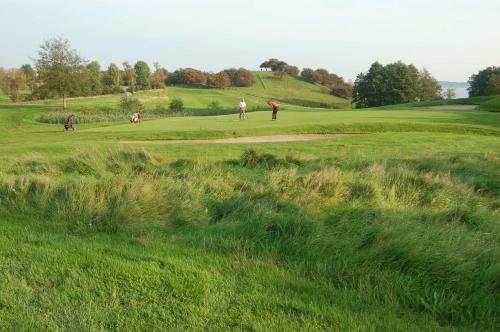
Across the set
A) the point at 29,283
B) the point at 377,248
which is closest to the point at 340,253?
the point at 377,248

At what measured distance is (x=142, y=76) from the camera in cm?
11050

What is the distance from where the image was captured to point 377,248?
5.35m

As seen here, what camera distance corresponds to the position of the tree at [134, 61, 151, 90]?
108 m

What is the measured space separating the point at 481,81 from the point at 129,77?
8037 cm

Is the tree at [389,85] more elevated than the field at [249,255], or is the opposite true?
the tree at [389,85]

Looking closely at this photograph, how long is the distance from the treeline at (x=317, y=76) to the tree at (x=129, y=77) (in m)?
45.5

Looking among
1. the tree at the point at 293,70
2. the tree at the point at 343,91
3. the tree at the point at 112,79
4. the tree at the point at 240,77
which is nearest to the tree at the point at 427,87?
the tree at the point at 343,91

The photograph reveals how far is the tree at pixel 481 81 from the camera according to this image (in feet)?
264

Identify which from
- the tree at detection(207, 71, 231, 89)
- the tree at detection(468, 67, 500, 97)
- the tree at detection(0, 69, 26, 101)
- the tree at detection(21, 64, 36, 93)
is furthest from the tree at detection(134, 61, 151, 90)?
the tree at detection(468, 67, 500, 97)

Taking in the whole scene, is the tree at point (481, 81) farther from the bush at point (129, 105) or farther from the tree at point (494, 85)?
the bush at point (129, 105)

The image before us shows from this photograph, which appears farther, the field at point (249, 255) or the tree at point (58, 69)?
the tree at point (58, 69)

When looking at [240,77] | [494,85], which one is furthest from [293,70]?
[494,85]

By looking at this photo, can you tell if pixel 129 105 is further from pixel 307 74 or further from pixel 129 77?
pixel 307 74

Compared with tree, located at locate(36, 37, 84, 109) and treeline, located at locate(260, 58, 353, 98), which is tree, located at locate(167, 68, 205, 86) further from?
tree, located at locate(36, 37, 84, 109)
